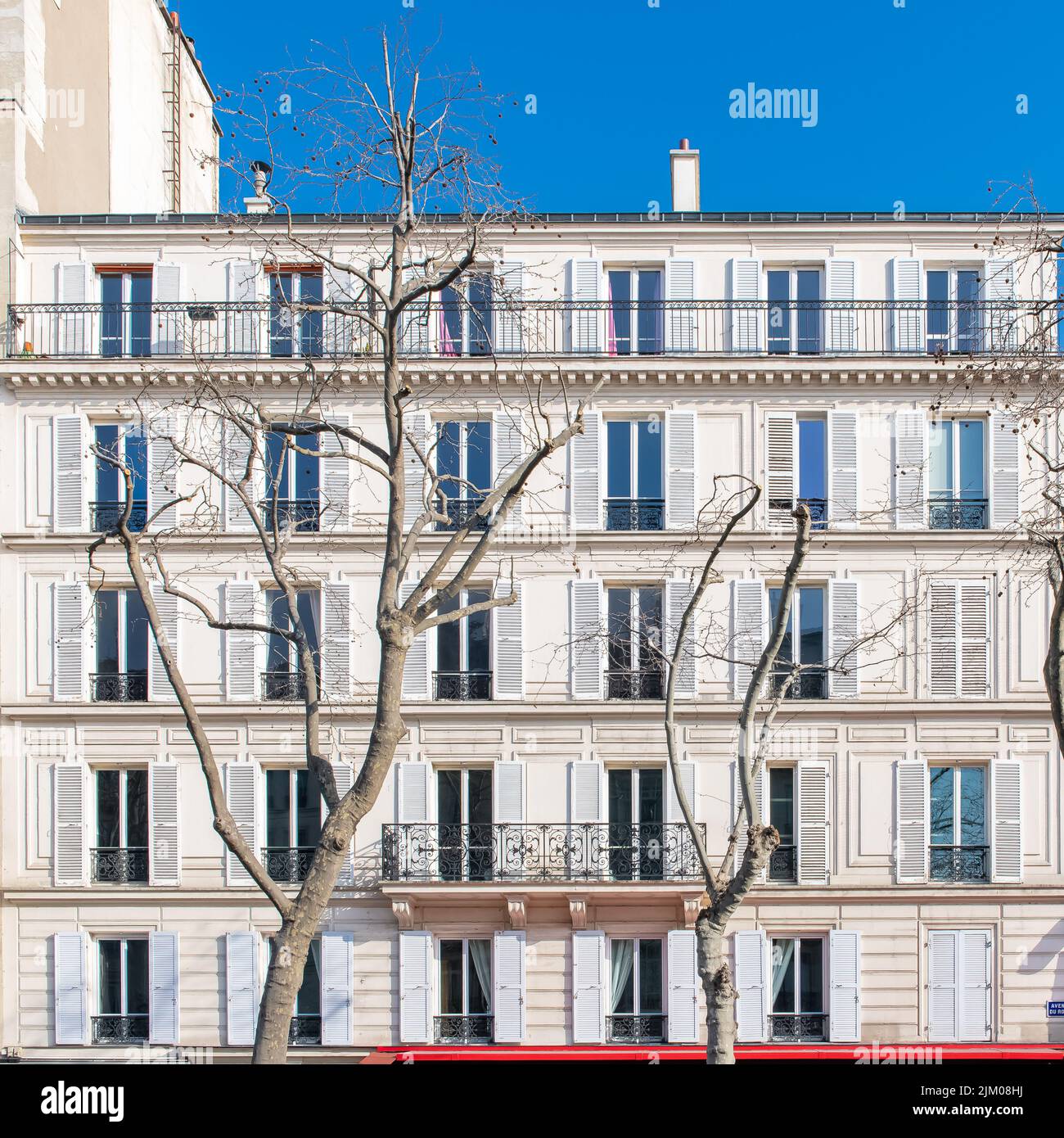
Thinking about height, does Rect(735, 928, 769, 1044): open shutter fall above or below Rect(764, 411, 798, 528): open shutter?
below

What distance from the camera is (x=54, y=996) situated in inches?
758

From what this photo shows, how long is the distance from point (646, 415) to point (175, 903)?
10459 millimetres

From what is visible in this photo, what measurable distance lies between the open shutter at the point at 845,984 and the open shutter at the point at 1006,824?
2.43 meters

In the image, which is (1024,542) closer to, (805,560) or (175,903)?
(805,560)

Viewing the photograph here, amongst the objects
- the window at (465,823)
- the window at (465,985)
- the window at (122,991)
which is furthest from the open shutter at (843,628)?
the window at (122,991)

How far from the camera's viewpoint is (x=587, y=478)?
65.6 ft

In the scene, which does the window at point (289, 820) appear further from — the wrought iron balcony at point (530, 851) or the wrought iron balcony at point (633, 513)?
the wrought iron balcony at point (633, 513)

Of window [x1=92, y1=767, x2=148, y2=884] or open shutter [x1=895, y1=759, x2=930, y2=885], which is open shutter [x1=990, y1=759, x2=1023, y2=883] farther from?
window [x1=92, y1=767, x2=148, y2=884]

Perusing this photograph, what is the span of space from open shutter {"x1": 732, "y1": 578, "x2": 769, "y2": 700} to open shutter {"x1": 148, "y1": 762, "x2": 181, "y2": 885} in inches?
343

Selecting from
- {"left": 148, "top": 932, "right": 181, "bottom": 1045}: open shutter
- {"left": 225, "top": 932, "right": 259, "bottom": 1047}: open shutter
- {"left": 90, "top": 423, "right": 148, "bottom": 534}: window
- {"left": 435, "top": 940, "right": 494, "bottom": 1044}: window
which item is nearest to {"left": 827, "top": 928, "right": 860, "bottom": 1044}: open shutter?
{"left": 435, "top": 940, "right": 494, "bottom": 1044}: window

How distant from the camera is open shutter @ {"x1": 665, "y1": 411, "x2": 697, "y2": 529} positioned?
19922 millimetres

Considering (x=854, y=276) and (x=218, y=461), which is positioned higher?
(x=854, y=276)

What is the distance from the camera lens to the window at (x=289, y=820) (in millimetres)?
19484
